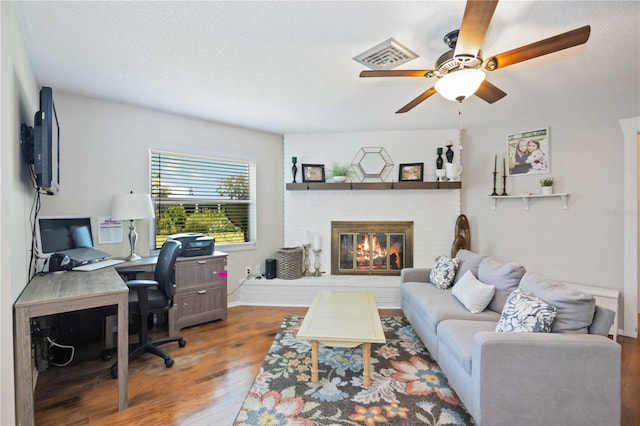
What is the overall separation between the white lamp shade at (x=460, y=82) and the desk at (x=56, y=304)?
2.31 m

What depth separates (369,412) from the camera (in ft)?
6.15

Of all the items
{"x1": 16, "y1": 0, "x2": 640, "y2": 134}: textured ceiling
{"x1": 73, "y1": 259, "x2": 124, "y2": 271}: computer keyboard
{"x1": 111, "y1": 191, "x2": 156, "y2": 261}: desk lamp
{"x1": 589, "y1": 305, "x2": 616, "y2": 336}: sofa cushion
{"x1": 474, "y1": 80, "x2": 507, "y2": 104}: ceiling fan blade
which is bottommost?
→ {"x1": 589, "y1": 305, "x2": 616, "y2": 336}: sofa cushion

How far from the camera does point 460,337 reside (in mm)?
1999

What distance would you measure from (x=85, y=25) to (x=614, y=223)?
15.6ft

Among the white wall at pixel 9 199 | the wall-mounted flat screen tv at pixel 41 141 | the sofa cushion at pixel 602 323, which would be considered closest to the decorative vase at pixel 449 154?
the sofa cushion at pixel 602 323

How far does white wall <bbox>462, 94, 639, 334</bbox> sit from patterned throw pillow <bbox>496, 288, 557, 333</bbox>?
2.03 metres

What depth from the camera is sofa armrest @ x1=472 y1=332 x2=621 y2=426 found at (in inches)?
60.4

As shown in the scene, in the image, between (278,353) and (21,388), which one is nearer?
(21,388)

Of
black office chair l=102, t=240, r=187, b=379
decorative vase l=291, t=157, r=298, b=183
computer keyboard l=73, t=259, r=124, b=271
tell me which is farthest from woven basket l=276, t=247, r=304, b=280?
computer keyboard l=73, t=259, r=124, b=271

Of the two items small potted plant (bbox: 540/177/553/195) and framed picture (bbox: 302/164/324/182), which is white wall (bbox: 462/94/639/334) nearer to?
small potted plant (bbox: 540/177/553/195)

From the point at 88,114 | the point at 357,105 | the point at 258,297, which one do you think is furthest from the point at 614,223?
the point at 88,114

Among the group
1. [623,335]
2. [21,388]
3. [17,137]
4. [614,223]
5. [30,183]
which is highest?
[17,137]

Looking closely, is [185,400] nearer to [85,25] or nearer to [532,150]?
[85,25]

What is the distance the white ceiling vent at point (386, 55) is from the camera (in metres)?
1.96
